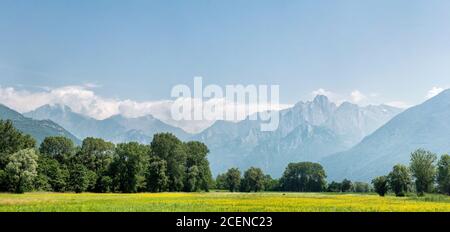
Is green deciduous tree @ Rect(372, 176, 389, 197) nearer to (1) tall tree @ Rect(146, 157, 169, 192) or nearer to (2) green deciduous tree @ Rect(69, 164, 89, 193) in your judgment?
(1) tall tree @ Rect(146, 157, 169, 192)

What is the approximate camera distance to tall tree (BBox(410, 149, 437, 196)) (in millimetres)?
117688

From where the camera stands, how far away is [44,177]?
338 feet

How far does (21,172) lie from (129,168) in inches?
1103

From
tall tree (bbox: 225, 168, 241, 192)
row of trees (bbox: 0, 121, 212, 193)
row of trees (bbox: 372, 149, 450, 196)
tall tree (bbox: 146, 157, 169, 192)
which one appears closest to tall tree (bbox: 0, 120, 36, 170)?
row of trees (bbox: 0, 121, 212, 193)

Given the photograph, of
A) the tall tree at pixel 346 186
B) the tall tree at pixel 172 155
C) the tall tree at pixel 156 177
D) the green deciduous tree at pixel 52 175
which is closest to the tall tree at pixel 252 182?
the tall tree at pixel 346 186

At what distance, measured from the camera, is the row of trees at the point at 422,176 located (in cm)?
11800

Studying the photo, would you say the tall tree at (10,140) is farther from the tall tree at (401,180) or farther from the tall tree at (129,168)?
the tall tree at (401,180)

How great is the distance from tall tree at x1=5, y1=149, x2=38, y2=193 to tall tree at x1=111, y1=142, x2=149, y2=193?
22.5m

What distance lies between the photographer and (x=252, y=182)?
18300 centimetres

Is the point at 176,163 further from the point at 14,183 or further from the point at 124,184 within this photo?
the point at 14,183
